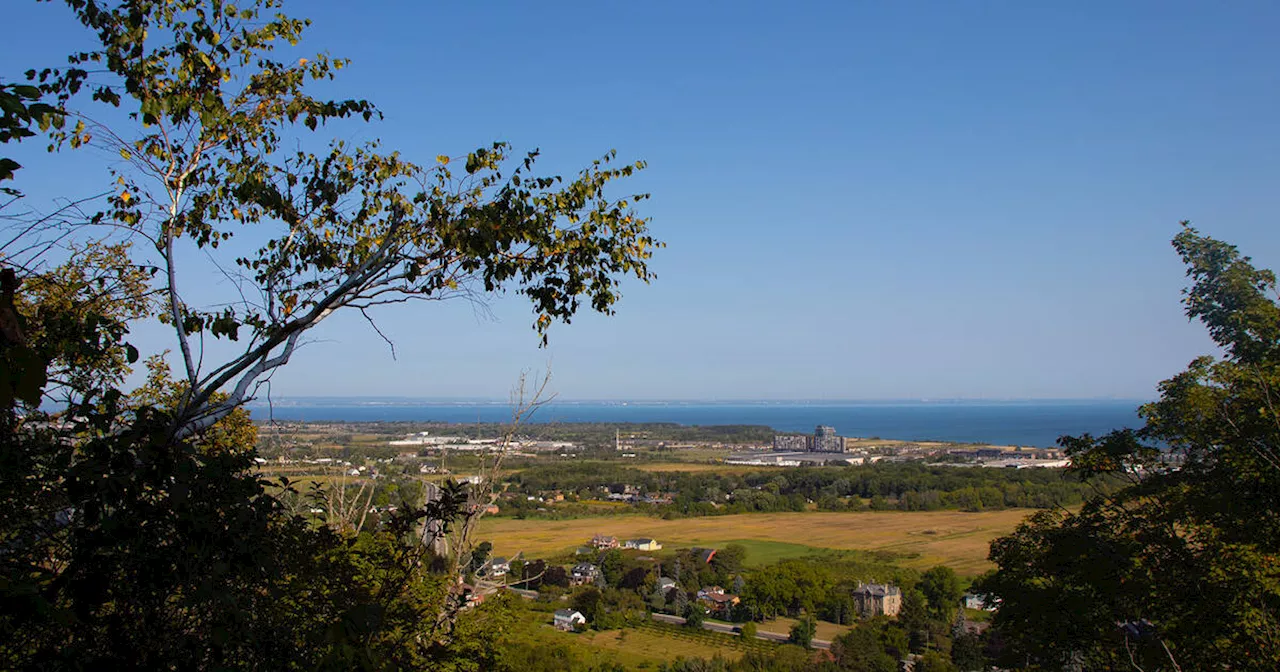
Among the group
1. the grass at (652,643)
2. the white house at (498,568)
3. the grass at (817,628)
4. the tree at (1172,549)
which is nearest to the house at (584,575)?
the grass at (652,643)

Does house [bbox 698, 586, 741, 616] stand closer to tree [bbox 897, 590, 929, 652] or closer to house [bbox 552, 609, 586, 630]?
house [bbox 552, 609, 586, 630]

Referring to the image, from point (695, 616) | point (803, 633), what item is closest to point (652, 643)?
point (695, 616)

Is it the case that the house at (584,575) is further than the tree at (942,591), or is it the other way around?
the house at (584,575)

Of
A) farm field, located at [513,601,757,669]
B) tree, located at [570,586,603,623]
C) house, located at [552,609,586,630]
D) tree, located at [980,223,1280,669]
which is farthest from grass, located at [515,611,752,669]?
tree, located at [980,223,1280,669]

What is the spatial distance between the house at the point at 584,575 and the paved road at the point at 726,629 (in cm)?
387

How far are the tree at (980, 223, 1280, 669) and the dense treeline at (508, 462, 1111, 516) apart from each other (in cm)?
3872

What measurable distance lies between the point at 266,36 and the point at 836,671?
20.5 m

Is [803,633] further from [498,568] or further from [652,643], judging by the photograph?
[498,568]

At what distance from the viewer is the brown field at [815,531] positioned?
3812cm

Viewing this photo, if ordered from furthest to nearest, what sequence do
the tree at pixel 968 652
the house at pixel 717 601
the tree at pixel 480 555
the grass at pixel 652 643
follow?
the house at pixel 717 601, the grass at pixel 652 643, the tree at pixel 968 652, the tree at pixel 480 555

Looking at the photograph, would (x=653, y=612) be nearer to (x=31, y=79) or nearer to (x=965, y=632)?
(x=965, y=632)

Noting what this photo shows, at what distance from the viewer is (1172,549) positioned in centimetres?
734

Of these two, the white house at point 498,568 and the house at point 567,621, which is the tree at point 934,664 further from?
the house at point 567,621

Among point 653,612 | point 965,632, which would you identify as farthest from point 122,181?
point 653,612
